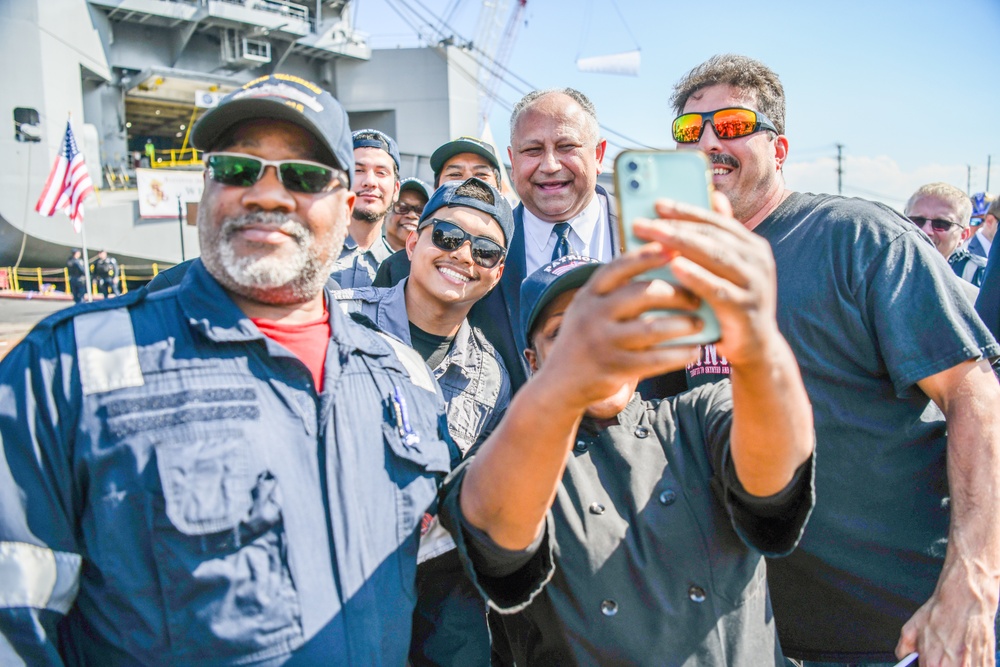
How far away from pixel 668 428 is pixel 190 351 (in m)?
1.46

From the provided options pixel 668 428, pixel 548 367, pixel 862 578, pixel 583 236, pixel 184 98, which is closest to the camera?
pixel 548 367

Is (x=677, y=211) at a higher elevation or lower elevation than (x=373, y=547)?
higher

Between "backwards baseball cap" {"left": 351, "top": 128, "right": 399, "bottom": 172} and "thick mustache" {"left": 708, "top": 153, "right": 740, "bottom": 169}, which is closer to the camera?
"thick mustache" {"left": 708, "top": 153, "right": 740, "bottom": 169}

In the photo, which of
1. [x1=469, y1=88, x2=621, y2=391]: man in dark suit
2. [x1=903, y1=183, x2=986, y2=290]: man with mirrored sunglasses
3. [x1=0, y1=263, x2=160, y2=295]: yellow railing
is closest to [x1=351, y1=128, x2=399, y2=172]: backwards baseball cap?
[x1=469, y1=88, x2=621, y2=391]: man in dark suit

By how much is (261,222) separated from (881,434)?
8.11 ft

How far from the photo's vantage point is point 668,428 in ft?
6.52

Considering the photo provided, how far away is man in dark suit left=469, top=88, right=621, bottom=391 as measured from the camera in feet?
12.6

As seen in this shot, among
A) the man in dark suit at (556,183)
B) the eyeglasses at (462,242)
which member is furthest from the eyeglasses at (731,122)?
the eyeglasses at (462,242)

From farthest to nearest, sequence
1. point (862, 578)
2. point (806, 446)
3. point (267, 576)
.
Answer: point (862, 578) → point (267, 576) → point (806, 446)

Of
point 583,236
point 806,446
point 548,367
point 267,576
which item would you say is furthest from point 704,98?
point 267,576

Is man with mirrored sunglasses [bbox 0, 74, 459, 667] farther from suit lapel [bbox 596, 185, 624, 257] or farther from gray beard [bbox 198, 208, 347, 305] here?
suit lapel [bbox 596, 185, 624, 257]

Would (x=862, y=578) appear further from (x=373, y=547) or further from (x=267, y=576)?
(x=267, y=576)

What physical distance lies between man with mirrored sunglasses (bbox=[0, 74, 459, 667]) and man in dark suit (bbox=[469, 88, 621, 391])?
6.32ft

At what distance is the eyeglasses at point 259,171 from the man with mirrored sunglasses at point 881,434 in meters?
1.95
